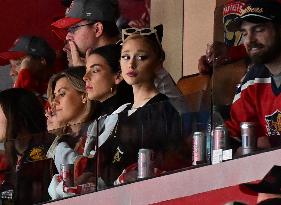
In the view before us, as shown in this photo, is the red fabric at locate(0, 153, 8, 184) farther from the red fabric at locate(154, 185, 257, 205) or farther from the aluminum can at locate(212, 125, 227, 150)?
the aluminum can at locate(212, 125, 227, 150)

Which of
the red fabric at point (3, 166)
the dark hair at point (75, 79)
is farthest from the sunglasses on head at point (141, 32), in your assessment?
the red fabric at point (3, 166)

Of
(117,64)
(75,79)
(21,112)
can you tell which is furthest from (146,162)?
(21,112)

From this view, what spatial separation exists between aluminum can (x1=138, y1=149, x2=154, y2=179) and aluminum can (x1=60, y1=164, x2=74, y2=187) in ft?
2.65

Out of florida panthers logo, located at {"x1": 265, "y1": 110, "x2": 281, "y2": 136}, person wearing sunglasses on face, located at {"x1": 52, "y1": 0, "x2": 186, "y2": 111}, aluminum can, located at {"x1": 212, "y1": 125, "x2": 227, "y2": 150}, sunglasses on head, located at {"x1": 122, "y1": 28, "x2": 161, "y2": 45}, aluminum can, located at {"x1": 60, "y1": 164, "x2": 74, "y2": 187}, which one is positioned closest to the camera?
florida panthers logo, located at {"x1": 265, "y1": 110, "x2": 281, "y2": 136}

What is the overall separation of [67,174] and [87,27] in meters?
1.16

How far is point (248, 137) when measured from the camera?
7.54 metres

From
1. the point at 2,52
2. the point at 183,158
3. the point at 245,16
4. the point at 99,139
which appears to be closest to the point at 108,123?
the point at 99,139

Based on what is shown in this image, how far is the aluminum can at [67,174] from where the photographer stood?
30.1 feet

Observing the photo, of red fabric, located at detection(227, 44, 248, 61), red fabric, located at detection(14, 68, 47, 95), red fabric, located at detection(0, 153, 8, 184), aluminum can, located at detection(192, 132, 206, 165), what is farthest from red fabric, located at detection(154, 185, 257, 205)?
red fabric, located at detection(14, 68, 47, 95)

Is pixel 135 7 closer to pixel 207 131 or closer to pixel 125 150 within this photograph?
pixel 125 150

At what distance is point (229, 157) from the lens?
303 inches

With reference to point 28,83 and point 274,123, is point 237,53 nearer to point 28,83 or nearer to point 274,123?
point 274,123

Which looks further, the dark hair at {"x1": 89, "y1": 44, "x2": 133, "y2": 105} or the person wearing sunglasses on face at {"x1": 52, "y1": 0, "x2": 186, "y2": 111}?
the person wearing sunglasses on face at {"x1": 52, "y1": 0, "x2": 186, "y2": 111}

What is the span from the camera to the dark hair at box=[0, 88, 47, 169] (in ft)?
34.3
